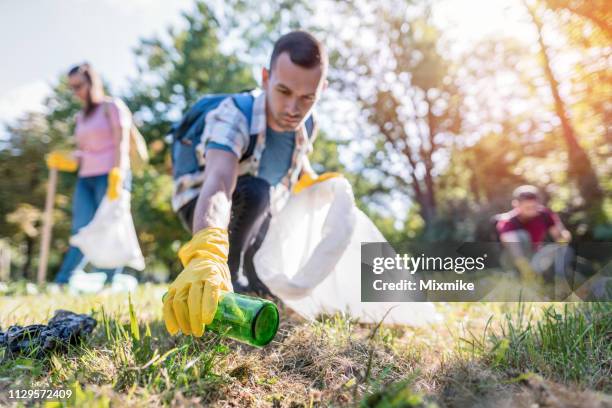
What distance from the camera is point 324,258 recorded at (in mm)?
2062

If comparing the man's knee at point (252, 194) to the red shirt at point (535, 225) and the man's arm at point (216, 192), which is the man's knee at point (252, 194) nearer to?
the man's arm at point (216, 192)

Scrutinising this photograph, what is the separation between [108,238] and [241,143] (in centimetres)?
244

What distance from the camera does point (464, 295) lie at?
2607 millimetres

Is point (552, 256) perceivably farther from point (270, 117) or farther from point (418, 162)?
point (418, 162)

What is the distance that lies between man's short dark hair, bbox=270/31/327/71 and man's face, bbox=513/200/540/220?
398cm

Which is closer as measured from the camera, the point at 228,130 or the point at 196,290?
the point at 196,290

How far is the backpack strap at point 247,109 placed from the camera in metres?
2.22

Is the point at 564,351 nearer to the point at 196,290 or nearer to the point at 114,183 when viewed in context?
the point at 196,290

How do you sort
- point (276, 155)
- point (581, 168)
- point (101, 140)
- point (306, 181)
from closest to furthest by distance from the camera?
point (276, 155) < point (306, 181) < point (101, 140) < point (581, 168)

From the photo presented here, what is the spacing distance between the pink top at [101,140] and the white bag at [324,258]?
2200 mm

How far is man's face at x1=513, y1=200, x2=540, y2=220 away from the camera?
5.19 meters

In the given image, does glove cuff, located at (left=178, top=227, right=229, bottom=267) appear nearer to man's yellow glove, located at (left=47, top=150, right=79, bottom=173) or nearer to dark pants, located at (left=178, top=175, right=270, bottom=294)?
dark pants, located at (left=178, top=175, right=270, bottom=294)

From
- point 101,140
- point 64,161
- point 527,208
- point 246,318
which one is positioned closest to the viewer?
point 246,318

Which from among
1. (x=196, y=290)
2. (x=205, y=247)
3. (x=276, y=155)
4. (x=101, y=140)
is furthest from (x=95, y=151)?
(x=196, y=290)
